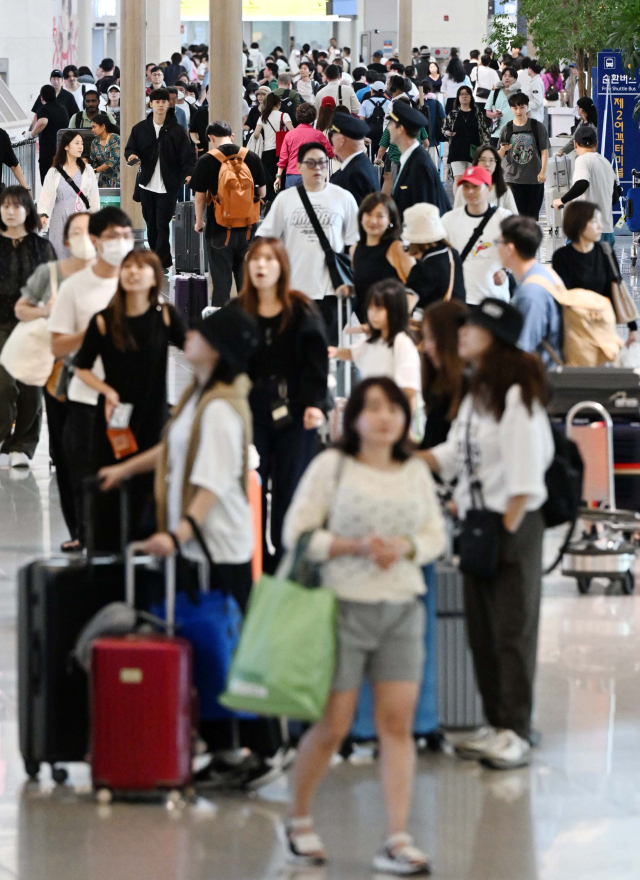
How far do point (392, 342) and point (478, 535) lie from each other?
6.02ft

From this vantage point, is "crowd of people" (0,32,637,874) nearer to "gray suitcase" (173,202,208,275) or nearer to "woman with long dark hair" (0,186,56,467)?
"woman with long dark hair" (0,186,56,467)

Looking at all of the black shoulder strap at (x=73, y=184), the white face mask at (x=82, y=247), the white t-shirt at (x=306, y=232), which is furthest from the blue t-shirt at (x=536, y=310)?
the black shoulder strap at (x=73, y=184)

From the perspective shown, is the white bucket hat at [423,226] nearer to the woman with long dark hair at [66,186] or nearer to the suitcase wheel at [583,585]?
the suitcase wheel at [583,585]

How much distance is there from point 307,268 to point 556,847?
5008 mm

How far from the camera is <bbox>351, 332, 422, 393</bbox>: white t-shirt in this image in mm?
6738

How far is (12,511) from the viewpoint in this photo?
9.27 metres

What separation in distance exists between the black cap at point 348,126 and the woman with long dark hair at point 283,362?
14.8 ft

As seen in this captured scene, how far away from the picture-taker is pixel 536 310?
7.71 metres

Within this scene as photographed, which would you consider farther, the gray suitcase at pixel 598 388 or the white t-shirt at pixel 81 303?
the gray suitcase at pixel 598 388

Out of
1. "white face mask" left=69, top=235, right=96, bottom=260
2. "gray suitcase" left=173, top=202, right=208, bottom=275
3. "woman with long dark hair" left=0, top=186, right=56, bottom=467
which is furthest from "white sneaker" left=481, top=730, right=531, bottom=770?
"gray suitcase" left=173, top=202, right=208, bottom=275

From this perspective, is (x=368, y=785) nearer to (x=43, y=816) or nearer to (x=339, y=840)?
(x=339, y=840)

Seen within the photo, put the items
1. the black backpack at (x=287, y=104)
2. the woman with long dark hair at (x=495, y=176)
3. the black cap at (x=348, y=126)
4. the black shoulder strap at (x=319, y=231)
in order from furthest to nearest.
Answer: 1. the black backpack at (x=287, y=104)
2. the woman with long dark hair at (x=495, y=176)
3. the black cap at (x=348, y=126)
4. the black shoulder strap at (x=319, y=231)

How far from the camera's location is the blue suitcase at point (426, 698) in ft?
17.7

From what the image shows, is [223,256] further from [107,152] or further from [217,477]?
[217,477]
